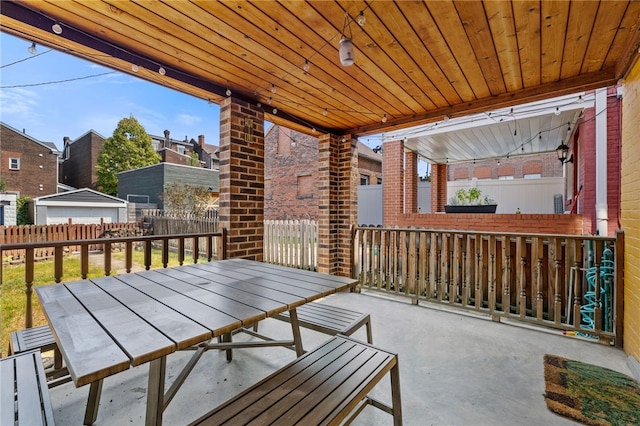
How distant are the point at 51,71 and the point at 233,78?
5.13 m

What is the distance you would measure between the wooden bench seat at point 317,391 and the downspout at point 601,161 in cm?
424

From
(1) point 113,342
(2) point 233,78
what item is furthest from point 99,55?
(1) point 113,342

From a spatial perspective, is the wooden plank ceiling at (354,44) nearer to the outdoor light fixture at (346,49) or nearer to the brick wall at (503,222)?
the outdoor light fixture at (346,49)

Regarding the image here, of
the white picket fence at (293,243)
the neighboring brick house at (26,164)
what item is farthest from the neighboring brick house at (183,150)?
the white picket fence at (293,243)

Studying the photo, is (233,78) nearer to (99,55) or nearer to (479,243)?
(99,55)

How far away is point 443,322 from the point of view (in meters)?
3.14

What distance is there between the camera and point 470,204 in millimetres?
5301

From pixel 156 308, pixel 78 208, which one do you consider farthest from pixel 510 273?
pixel 78 208

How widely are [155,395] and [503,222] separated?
5.35m

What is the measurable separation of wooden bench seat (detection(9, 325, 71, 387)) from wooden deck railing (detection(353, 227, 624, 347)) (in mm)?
3408

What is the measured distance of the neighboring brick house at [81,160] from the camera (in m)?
19.9

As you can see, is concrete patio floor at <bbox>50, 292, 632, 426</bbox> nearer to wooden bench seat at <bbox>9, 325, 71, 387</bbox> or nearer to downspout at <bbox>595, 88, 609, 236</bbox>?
wooden bench seat at <bbox>9, 325, 71, 387</bbox>

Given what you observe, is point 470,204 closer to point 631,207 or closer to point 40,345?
point 631,207

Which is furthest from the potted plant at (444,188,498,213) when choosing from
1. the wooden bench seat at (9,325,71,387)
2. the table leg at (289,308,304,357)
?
the wooden bench seat at (9,325,71,387)
